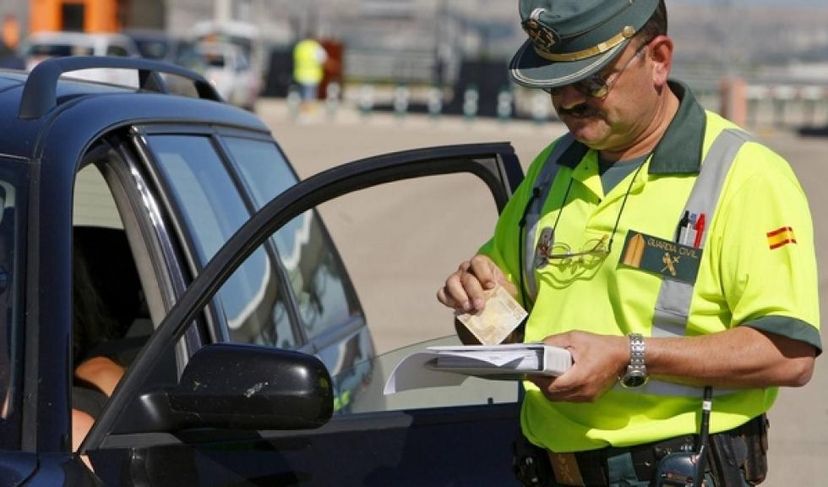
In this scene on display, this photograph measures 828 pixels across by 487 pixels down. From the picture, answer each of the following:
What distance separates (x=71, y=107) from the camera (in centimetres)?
340

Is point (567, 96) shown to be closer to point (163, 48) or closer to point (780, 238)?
point (780, 238)

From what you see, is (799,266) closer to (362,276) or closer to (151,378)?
(151,378)

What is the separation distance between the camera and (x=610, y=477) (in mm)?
2973

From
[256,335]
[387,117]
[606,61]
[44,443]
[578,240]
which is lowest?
[387,117]

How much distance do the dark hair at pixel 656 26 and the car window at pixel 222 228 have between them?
124 centimetres

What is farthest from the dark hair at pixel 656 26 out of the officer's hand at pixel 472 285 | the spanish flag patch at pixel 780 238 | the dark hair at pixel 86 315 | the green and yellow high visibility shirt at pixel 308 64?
the green and yellow high visibility shirt at pixel 308 64

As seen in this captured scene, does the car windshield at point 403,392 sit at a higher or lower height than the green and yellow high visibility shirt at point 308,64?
higher

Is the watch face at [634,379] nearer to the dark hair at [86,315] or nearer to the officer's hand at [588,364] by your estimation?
the officer's hand at [588,364]

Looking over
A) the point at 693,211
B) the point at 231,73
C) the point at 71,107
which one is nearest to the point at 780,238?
the point at 693,211

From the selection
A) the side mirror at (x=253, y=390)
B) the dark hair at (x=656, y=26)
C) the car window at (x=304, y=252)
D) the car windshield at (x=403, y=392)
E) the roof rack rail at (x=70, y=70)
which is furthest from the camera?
the car window at (x=304, y=252)

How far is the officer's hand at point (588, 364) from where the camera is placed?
2.72m

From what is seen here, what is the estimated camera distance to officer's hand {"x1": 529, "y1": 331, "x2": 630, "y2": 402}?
2.72m

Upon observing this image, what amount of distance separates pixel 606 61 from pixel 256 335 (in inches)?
60.4

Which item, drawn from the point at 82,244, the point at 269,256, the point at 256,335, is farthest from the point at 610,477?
the point at 82,244
